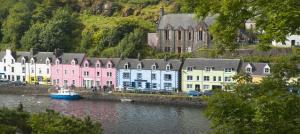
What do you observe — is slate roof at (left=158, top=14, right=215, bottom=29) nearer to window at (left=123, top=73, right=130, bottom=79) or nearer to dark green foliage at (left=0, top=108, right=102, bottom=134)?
window at (left=123, top=73, right=130, bottom=79)

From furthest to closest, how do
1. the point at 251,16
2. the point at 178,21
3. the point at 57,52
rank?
the point at 178,21 < the point at 57,52 < the point at 251,16

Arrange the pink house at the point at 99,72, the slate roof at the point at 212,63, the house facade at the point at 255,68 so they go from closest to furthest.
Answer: the house facade at the point at 255,68 < the slate roof at the point at 212,63 < the pink house at the point at 99,72

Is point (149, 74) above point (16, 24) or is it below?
below

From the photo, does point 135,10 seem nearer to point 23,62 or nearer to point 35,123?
point 23,62

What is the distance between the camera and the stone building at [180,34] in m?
55.2

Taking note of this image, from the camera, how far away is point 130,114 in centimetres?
3878

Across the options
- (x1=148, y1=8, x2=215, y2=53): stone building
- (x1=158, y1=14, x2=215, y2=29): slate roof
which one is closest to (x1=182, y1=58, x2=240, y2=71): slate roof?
(x1=148, y1=8, x2=215, y2=53): stone building

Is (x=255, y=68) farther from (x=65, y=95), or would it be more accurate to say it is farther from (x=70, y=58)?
(x=70, y=58)

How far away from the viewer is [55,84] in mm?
53188

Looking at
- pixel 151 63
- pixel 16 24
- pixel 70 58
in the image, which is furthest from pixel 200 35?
pixel 16 24

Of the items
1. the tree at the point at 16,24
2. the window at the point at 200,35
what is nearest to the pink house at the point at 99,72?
the window at the point at 200,35

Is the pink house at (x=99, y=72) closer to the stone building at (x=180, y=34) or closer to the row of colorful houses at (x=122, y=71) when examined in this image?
the row of colorful houses at (x=122, y=71)

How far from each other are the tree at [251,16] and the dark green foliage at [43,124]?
1075 cm

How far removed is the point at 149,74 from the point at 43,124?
30307 mm
